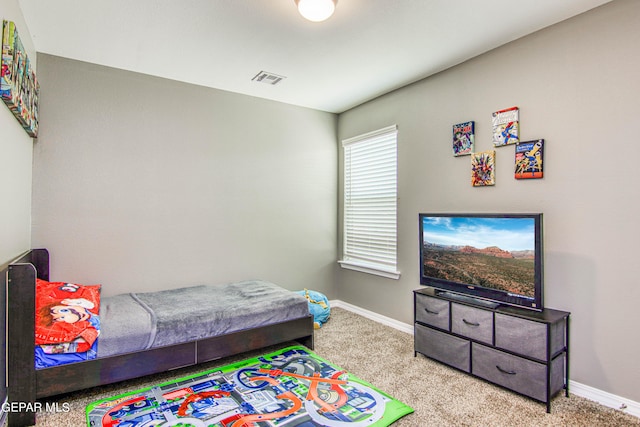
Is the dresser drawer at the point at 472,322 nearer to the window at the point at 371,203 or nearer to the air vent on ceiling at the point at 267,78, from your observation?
the window at the point at 371,203

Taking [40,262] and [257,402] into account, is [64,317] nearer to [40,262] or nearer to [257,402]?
[40,262]

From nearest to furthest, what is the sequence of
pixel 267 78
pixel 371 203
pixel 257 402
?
pixel 257 402, pixel 267 78, pixel 371 203

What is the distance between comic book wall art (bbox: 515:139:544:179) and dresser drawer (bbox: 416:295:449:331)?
3.75 ft

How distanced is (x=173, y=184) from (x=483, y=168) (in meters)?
2.88

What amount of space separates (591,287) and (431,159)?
163 cm

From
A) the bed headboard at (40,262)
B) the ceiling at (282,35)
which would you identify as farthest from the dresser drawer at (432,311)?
the bed headboard at (40,262)

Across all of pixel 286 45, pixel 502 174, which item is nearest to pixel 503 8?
pixel 502 174

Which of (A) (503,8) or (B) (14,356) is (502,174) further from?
(B) (14,356)

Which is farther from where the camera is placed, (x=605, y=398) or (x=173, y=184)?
(x=173, y=184)

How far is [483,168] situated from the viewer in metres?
2.85

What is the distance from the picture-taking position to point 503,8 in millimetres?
2230

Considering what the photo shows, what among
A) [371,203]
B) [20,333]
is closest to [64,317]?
[20,333]

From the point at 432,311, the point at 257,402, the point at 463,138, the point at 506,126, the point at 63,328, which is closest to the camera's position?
the point at 63,328

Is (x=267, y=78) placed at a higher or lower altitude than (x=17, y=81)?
higher
